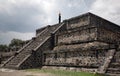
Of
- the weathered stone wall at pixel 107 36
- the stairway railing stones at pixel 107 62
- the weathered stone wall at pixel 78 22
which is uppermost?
the weathered stone wall at pixel 78 22

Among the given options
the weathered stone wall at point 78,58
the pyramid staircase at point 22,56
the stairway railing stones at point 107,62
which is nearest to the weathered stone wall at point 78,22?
the pyramid staircase at point 22,56

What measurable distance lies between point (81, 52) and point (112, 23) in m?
10.4

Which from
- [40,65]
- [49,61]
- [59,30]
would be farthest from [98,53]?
[59,30]

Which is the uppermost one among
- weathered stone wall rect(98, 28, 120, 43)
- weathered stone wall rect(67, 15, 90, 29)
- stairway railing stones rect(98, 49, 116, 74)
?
weathered stone wall rect(67, 15, 90, 29)

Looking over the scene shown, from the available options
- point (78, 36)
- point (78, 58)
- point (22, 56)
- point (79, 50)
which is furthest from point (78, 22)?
point (78, 58)

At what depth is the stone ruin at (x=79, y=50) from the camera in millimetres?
13624

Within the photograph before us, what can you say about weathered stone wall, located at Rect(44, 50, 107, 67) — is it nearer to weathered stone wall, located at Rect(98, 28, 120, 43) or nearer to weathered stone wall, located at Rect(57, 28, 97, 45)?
weathered stone wall, located at Rect(57, 28, 97, 45)

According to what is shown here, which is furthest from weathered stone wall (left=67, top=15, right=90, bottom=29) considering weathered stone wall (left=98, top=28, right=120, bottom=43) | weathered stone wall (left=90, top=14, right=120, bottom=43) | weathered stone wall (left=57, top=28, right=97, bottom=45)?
weathered stone wall (left=98, top=28, right=120, bottom=43)

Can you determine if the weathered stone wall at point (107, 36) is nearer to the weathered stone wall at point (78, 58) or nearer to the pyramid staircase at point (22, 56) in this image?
the weathered stone wall at point (78, 58)

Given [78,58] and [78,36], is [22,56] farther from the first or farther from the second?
[78,58]

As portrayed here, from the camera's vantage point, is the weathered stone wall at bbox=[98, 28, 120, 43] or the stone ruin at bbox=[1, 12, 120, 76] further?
the weathered stone wall at bbox=[98, 28, 120, 43]

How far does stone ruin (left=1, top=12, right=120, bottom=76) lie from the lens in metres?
13.6

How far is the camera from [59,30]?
2459 centimetres

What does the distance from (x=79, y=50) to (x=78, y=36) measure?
396 centimetres
